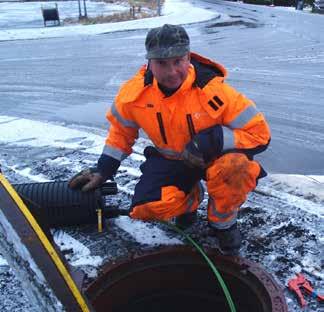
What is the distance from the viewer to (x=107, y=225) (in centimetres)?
316

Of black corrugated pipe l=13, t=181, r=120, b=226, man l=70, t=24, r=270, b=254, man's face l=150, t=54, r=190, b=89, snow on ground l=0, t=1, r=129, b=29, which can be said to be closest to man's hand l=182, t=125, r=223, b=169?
man l=70, t=24, r=270, b=254


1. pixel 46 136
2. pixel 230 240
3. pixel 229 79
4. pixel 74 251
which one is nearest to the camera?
pixel 230 240

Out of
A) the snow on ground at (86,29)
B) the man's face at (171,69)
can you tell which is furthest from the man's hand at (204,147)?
the snow on ground at (86,29)

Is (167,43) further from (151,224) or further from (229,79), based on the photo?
(229,79)

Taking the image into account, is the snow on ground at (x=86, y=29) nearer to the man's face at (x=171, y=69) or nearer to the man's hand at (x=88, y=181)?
the man's hand at (x=88, y=181)

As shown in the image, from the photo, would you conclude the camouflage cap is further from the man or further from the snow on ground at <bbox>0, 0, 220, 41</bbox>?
the snow on ground at <bbox>0, 0, 220, 41</bbox>

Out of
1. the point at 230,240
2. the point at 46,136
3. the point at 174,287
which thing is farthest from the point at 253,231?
the point at 46,136

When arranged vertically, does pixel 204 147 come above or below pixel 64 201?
above

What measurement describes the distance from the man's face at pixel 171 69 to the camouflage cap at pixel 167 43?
34 millimetres

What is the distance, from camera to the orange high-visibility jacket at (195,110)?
2523mm

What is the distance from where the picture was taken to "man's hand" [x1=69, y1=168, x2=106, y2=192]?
9.82ft

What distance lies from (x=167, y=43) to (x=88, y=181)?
3.61 ft

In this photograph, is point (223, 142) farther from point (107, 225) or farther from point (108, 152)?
point (107, 225)

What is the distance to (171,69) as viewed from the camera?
246cm
